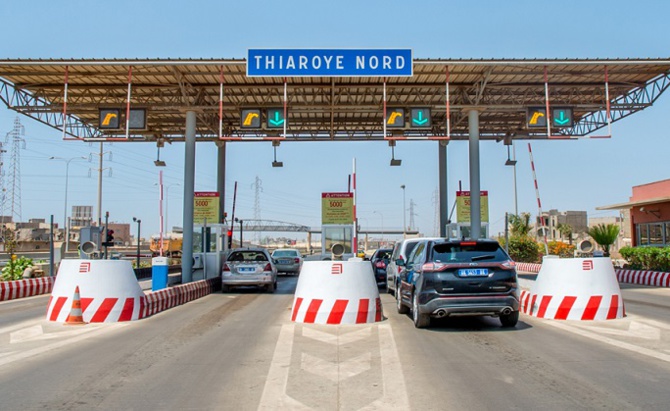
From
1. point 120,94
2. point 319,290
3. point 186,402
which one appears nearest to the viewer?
point 186,402

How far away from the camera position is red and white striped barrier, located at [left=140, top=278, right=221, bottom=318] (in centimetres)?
1255

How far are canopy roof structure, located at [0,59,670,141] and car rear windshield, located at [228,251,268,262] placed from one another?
13.2 ft

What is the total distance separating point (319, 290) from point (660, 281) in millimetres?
17356

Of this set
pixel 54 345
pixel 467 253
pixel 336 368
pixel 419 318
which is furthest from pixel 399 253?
pixel 54 345

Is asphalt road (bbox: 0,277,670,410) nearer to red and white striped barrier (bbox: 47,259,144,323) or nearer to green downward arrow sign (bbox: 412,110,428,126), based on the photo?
red and white striped barrier (bbox: 47,259,144,323)

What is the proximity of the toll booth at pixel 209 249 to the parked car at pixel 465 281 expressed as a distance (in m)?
13.9

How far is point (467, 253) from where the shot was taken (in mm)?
9719

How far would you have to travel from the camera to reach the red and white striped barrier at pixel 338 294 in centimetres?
1047

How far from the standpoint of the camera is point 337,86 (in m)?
20.3

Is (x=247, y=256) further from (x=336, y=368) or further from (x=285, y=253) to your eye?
(x=285, y=253)

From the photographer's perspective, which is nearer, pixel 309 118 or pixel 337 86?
pixel 337 86

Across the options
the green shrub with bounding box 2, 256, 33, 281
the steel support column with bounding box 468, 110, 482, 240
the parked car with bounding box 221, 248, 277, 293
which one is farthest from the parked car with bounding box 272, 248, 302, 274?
the steel support column with bounding box 468, 110, 482, 240

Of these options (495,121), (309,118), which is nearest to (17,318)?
(309,118)

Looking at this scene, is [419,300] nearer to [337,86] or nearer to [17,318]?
[17,318]
